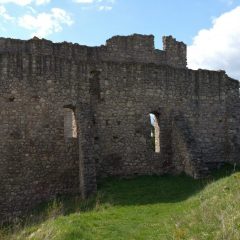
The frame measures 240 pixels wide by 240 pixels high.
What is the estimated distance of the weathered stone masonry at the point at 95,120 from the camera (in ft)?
57.0

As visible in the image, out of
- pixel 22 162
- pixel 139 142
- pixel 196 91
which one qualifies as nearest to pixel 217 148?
pixel 196 91

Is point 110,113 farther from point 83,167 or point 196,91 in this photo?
point 196,91

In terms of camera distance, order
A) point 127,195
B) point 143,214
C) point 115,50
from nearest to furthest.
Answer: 1. point 143,214
2. point 127,195
3. point 115,50

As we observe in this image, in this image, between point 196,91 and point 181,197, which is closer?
point 181,197

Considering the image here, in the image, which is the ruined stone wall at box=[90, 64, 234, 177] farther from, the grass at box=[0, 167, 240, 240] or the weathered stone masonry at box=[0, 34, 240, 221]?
the grass at box=[0, 167, 240, 240]

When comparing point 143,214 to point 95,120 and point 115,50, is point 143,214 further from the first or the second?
point 115,50

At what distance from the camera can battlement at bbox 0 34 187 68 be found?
22.9 m

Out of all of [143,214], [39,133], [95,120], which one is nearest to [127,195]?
[143,214]

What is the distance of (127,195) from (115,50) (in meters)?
10.8

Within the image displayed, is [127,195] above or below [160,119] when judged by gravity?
below

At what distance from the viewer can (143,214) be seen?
13.8 meters

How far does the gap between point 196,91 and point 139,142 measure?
3.94 metres

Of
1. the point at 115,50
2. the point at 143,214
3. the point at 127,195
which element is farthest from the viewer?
the point at 115,50

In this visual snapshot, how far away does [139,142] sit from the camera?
64.7 feet
